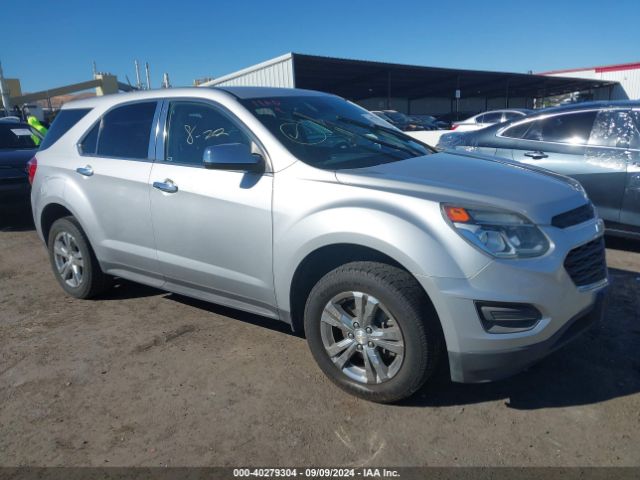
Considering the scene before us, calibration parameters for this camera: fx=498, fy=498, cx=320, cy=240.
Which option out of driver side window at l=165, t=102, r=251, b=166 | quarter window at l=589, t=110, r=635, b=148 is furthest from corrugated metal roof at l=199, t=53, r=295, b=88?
driver side window at l=165, t=102, r=251, b=166

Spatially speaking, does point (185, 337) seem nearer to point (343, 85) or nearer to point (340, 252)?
point (340, 252)

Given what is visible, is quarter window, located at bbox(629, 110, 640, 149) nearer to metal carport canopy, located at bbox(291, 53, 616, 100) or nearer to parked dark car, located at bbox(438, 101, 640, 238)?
parked dark car, located at bbox(438, 101, 640, 238)

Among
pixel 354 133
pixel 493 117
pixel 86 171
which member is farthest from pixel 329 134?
pixel 493 117

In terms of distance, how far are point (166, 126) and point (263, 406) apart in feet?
6.95

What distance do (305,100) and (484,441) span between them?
2606mm

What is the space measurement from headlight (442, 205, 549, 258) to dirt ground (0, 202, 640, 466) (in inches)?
36.2

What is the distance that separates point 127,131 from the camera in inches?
155

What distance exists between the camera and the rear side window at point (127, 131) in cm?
378

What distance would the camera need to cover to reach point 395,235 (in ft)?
8.18

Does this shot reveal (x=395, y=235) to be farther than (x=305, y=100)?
No

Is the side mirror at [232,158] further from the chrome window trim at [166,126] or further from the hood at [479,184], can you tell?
the hood at [479,184]

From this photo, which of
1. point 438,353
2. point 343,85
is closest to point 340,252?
point 438,353

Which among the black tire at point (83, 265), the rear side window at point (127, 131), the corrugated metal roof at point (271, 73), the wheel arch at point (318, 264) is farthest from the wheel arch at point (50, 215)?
the corrugated metal roof at point (271, 73)

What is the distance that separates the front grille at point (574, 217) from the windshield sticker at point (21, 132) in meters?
8.80
